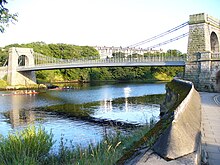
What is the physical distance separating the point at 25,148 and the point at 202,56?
2042 centimetres

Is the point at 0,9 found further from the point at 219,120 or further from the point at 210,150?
the point at 219,120

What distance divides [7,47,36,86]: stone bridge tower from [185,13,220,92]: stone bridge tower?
3702 centimetres

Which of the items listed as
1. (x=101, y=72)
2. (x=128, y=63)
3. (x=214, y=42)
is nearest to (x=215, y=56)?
(x=214, y=42)

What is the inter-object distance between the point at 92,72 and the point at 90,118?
55512 mm

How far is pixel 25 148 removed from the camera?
6297 mm

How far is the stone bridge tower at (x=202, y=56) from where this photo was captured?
2270 cm

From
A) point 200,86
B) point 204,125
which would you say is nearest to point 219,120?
point 204,125

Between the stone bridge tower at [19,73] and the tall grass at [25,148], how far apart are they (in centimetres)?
4764

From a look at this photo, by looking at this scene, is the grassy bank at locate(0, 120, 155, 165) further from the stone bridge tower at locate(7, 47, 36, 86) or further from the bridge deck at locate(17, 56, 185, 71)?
the stone bridge tower at locate(7, 47, 36, 86)

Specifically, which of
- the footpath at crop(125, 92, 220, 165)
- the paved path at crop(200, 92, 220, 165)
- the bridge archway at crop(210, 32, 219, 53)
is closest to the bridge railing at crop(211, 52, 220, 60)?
the bridge archway at crop(210, 32, 219, 53)

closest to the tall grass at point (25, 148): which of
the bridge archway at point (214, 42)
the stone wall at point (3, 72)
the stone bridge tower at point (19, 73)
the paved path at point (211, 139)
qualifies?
the paved path at point (211, 139)

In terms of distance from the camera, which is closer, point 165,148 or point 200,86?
point 165,148

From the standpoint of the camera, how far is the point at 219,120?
7.85 m

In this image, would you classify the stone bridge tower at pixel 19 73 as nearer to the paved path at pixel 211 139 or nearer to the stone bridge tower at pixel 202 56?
the stone bridge tower at pixel 202 56
